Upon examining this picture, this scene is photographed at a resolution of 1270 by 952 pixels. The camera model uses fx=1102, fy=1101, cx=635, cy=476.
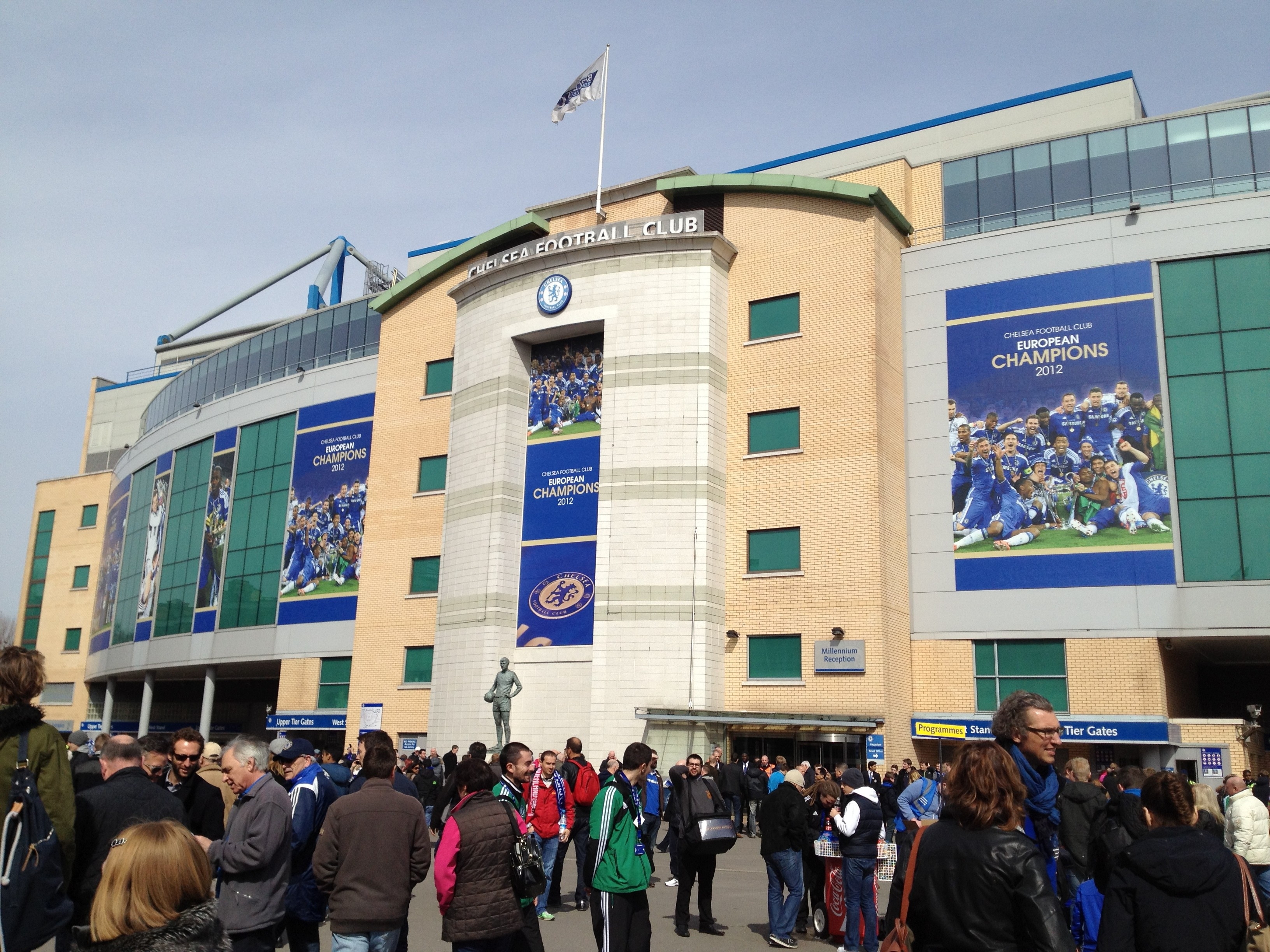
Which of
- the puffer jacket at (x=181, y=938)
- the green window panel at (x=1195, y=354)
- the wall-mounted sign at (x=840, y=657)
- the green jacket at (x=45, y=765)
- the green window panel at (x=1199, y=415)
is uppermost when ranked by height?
the green window panel at (x=1195, y=354)

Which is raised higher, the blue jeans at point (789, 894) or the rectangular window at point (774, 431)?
the rectangular window at point (774, 431)

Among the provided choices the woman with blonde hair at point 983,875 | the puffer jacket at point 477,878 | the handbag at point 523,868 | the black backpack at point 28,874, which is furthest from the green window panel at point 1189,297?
the black backpack at point 28,874

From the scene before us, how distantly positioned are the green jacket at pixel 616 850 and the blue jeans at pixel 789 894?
3721 mm

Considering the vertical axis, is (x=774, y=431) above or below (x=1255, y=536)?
above

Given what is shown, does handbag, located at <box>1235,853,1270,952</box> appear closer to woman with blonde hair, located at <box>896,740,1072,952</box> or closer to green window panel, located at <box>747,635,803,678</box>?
woman with blonde hair, located at <box>896,740,1072,952</box>

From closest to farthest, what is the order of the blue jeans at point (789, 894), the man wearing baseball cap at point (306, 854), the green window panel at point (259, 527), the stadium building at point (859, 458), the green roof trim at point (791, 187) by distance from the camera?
1. the man wearing baseball cap at point (306, 854)
2. the blue jeans at point (789, 894)
3. the stadium building at point (859, 458)
4. the green roof trim at point (791, 187)
5. the green window panel at point (259, 527)

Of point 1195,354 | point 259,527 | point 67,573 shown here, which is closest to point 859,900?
point 1195,354

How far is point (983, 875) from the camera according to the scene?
433cm

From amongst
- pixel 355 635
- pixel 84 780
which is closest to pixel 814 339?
pixel 355 635

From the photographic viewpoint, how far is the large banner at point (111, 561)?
5594 centimetres

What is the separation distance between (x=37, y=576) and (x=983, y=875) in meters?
72.7

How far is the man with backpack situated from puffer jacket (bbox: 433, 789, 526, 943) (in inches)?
259

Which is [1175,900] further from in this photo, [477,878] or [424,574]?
[424,574]

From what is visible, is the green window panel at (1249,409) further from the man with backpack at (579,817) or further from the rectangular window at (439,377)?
the rectangular window at (439,377)
